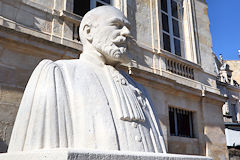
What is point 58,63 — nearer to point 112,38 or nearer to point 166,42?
point 112,38

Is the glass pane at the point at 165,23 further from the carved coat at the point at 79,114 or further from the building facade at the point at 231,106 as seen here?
the carved coat at the point at 79,114

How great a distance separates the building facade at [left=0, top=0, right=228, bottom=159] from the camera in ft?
15.8

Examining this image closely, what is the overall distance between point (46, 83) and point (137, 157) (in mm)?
791

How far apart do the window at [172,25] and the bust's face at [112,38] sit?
20.7 ft

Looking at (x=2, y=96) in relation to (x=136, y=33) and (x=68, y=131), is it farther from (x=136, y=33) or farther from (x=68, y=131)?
(x=136, y=33)

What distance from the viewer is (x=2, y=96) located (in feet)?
14.8

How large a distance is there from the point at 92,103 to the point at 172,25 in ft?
25.2

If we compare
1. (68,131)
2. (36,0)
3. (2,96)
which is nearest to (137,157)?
(68,131)

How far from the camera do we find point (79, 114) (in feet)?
6.00

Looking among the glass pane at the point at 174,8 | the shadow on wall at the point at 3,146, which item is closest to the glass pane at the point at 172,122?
the glass pane at the point at 174,8

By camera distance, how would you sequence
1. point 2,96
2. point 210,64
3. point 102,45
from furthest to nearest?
point 210,64 < point 2,96 < point 102,45

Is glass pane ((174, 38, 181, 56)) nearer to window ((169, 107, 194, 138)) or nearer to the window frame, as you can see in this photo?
the window frame

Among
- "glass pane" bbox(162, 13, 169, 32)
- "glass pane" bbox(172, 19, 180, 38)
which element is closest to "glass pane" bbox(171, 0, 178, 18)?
"glass pane" bbox(172, 19, 180, 38)

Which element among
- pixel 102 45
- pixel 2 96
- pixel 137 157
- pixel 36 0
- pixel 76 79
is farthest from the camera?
pixel 36 0
